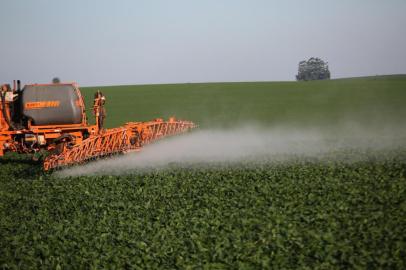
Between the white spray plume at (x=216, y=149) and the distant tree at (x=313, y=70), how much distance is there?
7395cm

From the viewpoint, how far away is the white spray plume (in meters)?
16.2

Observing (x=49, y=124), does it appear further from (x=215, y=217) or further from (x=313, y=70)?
(x=313, y=70)

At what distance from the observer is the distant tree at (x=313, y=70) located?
9719 cm

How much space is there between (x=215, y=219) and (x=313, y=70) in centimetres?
9288

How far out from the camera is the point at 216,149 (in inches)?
773

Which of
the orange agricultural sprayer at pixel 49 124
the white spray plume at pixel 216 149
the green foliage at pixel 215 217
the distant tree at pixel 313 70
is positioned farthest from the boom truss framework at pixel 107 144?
the distant tree at pixel 313 70

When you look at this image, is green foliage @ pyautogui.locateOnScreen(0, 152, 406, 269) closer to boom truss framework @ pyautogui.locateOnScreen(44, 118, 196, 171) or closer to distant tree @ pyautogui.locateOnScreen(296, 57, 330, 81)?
boom truss framework @ pyautogui.locateOnScreen(44, 118, 196, 171)

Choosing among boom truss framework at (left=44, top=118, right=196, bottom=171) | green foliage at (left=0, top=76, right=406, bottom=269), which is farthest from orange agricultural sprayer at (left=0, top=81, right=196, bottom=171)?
green foliage at (left=0, top=76, right=406, bottom=269)

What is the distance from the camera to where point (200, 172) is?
1438 cm

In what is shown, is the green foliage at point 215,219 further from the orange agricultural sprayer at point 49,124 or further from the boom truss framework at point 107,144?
the orange agricultural sprayer at point 49,124

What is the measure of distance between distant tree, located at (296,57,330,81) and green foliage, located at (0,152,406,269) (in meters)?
85.7

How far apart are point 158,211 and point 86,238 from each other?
1.84 m

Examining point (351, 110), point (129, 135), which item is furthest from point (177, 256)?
point (351, 110)

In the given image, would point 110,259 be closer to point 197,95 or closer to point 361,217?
point 361,217
